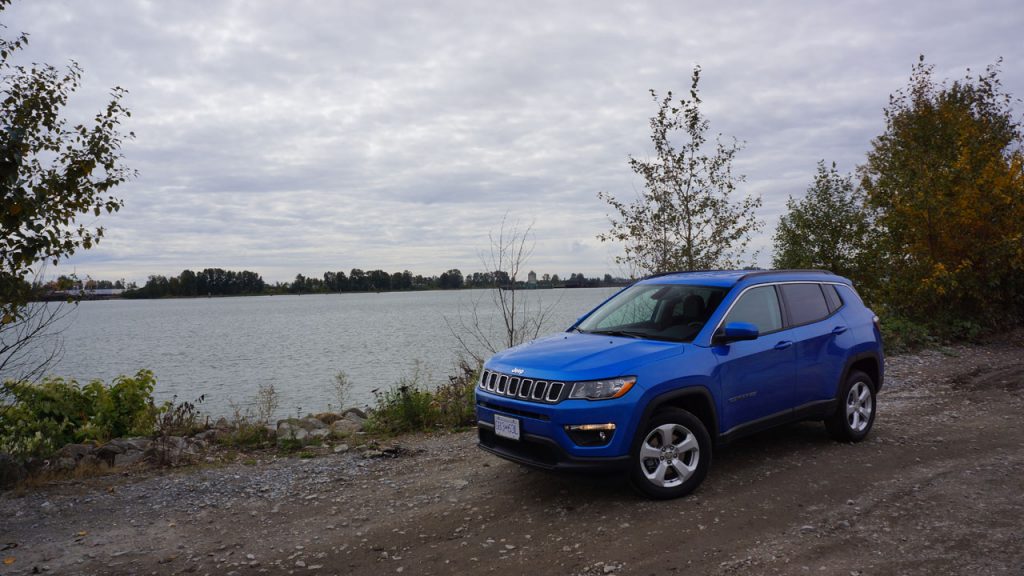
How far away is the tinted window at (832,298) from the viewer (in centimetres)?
666

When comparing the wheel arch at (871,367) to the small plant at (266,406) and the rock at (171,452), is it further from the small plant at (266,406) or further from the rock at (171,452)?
the small plant at (266,406)

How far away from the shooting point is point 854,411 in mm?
6703

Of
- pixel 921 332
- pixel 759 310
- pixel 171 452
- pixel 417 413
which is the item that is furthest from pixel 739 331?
pixel 921 332

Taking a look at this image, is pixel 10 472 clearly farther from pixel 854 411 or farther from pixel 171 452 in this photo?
pixel 854 411

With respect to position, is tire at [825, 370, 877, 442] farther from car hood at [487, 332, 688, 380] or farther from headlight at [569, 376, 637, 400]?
headlight at [569, 376, 637, 400]

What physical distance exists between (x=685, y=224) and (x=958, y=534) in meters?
8.78

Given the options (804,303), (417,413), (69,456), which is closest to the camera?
(804,303)

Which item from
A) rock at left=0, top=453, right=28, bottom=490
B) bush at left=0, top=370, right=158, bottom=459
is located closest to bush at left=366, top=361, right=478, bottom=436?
bush at left=0, top=370, right=158, bottom=459

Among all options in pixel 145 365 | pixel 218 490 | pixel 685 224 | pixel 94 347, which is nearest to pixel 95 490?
pixel 218 490

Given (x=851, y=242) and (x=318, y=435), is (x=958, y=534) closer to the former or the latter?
(x=318, y=435)

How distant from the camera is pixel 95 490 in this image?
20.1ft

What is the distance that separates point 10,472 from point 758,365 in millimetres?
7100

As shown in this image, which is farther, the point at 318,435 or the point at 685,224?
the point at 685,224

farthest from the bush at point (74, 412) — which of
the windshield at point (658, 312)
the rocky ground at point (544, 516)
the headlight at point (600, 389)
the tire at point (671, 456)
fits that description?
the tire at point (671, 456)
